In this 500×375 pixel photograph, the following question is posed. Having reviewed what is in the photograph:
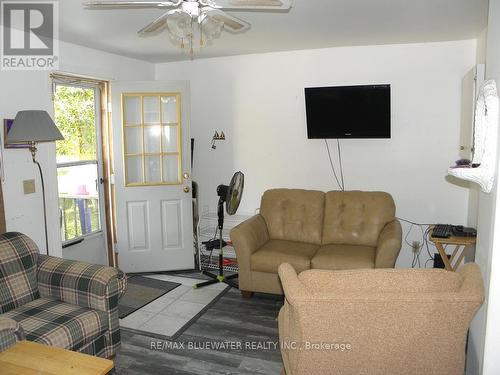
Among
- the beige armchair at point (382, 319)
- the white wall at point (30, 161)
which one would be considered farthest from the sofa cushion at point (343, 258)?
the white wall at point (30, 161)

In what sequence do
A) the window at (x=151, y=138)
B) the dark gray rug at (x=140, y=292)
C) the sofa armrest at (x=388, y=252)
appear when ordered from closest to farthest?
1. the sofa armrest at (x=388, y=252)
2. the dark gray rug at (x=140, y=292)
3. the window at (x=151, y=138)

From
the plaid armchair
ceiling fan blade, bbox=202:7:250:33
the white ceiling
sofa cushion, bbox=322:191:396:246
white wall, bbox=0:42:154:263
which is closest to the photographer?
ceiling fan blade, bbox=202:7:250:33

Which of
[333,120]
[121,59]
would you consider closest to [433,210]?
[333,120]

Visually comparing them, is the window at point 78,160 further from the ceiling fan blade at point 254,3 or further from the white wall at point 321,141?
the ceiling fan blade at point 254,3

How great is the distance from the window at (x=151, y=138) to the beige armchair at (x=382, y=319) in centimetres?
280

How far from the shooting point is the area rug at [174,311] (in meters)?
3.25

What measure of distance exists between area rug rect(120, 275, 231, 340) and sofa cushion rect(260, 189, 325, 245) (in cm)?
79

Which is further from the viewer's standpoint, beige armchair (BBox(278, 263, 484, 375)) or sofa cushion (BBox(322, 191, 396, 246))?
sofa cushion (BBox(322, 191, 396, 246))

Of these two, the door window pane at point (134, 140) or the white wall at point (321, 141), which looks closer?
the white wall at point (321, 141)

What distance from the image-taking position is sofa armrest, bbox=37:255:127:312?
2625mm

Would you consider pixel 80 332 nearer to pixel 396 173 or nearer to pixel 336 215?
pixel 336 215

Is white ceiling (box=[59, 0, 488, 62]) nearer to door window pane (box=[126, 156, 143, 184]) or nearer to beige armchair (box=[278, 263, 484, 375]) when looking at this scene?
Result: door window pane (box=[126, 156, 143, 184])

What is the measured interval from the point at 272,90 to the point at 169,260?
2.22m

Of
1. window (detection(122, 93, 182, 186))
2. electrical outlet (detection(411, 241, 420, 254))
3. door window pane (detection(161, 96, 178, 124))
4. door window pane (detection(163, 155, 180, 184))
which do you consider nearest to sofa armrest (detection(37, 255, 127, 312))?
window (detection(122, 93, 182, 186))
